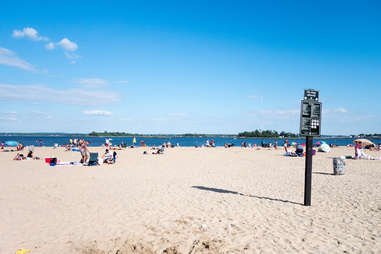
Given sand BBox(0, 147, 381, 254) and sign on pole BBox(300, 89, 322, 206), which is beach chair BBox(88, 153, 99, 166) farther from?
sign on pole BBox(300, 89, 322, 206)

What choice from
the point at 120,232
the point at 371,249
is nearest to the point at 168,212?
the point at 120,232

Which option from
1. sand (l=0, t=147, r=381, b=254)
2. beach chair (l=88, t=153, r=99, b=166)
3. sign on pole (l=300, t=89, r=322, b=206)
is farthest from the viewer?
beach chair (l=88, t=153, r=99, b=166)

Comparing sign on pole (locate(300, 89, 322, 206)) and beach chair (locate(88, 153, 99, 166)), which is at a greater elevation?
sign on pole (locate(300, 89, 322, 206))

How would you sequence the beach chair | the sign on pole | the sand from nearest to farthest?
the sand → the sign on pole → the beach chair

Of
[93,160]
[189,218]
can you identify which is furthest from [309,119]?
[93,160]

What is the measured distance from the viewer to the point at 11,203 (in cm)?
709

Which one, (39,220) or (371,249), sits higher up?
(371,249)

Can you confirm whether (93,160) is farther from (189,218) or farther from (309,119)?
(309,119)

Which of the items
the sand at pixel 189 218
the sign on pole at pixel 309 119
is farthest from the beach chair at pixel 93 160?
the sign on pole at pixel 309 119

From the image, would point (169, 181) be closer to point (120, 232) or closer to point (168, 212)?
point (168, 212)

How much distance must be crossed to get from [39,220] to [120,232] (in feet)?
7.37

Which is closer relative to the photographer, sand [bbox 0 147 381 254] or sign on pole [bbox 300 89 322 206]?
sand [bbox 0 147 381 254]

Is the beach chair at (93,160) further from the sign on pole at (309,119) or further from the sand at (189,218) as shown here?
the sign on pole at (309,119)

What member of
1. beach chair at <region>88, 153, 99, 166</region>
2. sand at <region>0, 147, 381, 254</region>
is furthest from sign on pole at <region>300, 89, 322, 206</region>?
beach chair at <region>88, 153, 99, 166</region>
